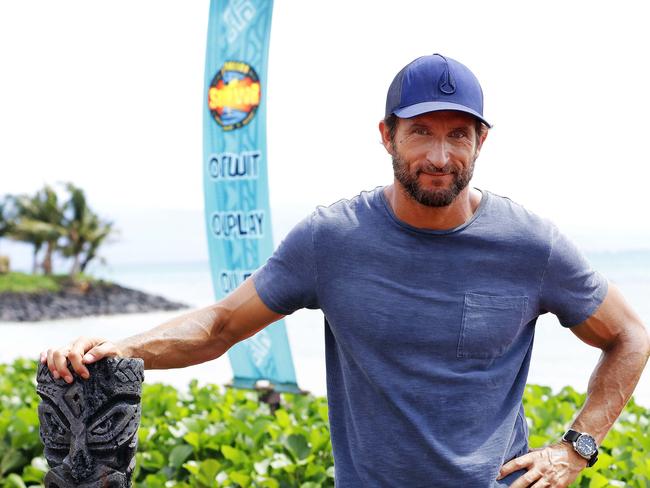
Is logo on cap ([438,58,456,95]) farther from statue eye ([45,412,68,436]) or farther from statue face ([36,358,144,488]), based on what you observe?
statue eye ([45,412,68,436])

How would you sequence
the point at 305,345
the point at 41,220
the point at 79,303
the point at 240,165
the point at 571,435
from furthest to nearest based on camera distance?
the point at 41,220 < the point at 79,303 < the point at 305,345 < the point at 240,165 < the point at 571,435

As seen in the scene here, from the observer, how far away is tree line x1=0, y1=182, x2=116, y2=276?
36375 mm

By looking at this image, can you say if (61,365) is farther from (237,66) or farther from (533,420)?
(237,66)

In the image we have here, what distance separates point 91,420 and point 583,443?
4.63 feet

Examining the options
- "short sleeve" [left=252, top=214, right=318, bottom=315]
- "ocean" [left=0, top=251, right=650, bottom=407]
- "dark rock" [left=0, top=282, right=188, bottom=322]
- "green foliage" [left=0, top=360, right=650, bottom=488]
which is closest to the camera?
"short sleeve" [left=252, top=214, right=318, bottom=315]

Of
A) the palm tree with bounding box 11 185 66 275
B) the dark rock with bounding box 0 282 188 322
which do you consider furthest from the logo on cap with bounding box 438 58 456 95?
the palm tree with bounding box 11 185 66 275

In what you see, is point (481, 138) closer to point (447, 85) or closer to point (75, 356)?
point (447, 85)

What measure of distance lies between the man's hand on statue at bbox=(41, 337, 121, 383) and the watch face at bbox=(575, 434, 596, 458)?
4.49 feet

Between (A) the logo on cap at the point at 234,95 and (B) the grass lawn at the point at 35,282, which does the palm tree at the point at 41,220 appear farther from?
(A) the logo on cap at the point at 234,95

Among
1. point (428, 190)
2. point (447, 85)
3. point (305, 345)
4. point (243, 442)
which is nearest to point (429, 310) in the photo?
point (428, 190)

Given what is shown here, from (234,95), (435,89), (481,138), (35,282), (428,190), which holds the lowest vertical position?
(35,282)

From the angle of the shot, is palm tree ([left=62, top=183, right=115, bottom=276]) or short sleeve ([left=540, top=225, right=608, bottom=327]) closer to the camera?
short sleeve ([left=540, top=225, right=608, bottom=327])

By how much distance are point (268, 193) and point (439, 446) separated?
3.55 meters

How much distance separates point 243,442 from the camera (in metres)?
4.18
